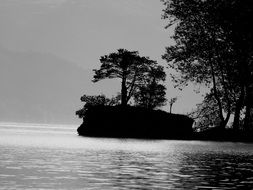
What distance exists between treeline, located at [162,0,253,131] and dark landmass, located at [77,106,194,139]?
6.59m

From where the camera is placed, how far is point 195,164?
1543 inches

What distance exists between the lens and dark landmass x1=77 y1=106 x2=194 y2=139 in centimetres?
9031

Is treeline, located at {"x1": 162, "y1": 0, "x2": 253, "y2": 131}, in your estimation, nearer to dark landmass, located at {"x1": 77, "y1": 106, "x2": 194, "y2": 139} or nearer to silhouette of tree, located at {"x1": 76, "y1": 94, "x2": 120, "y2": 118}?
dark landmass, located at {"x1": 77, "y1": 106, "x2": 194, "y2": 139}

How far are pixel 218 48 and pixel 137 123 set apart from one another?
16.9 metres

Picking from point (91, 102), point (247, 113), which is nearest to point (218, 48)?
point (247, 113)

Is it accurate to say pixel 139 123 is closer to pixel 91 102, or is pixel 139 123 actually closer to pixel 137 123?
pixel 137 123

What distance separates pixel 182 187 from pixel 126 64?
2949 inches

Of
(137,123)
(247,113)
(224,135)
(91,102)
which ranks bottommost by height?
(224,135)

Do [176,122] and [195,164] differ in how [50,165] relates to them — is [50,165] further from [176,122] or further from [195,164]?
[176,122]

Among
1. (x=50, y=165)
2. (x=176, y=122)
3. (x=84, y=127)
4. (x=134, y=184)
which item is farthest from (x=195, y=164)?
(x=84, y=127)

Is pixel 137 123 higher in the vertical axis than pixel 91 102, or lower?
lower

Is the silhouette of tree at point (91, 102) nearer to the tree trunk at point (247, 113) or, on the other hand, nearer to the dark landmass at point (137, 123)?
the dark landmass at point (137, 123)

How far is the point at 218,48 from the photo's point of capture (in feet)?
270

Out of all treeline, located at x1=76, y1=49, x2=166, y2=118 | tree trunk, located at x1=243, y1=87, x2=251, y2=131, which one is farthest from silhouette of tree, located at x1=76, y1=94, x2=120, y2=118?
tree trunk, located at x1=243, y1=87, x2=251, y2=131
